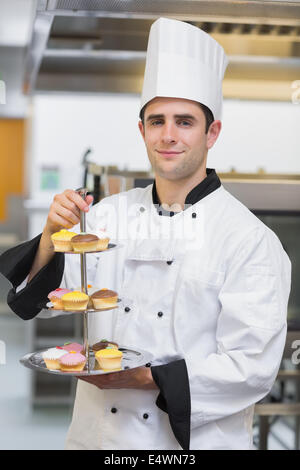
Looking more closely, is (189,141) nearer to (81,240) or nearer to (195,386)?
(81,240)

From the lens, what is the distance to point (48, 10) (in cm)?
134

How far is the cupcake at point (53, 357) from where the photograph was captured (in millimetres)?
999

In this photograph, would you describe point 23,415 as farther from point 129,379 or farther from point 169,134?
point 169,134

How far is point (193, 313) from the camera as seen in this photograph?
3.60 ft

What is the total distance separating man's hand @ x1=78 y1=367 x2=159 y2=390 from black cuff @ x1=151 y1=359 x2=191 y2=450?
1cm

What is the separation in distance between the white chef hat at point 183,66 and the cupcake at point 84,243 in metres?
0.27

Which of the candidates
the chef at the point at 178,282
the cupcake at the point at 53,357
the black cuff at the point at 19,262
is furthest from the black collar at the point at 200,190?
the cupcake at the point at 53,357

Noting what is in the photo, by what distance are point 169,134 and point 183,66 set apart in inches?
4.7

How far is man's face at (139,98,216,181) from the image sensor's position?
111 centimetres

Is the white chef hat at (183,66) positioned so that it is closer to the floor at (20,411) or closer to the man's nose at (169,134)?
the man's nose at (169,134)

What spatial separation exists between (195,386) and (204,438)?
0.12 meters

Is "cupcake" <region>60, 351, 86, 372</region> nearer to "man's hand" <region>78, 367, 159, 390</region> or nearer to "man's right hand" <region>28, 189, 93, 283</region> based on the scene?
"man's hand" <region>78, 367, 159, 390</region>

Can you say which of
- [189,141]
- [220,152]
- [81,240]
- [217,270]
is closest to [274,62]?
[220,152]

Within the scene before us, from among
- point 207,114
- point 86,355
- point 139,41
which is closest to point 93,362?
point 86,355
